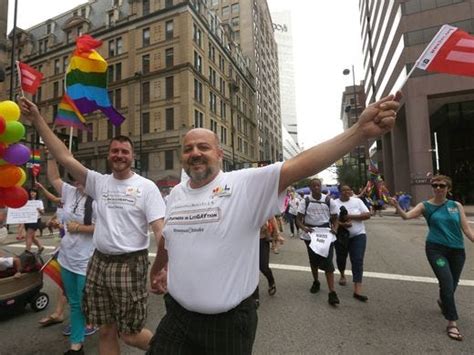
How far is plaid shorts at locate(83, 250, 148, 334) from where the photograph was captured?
292 cm

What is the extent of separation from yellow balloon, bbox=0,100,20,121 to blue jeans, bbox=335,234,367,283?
5086 mm

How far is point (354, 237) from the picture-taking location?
240 inches

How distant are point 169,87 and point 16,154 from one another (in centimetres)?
3642

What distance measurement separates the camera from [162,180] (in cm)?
3703

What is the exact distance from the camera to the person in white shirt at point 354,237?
226 inches

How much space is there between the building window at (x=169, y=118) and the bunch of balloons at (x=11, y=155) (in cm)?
3452

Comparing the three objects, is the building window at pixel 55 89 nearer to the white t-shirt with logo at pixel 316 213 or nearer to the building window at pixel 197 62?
the building window at pixel 197 62

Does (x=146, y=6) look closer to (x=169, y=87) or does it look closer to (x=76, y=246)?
(x=169, y=87)

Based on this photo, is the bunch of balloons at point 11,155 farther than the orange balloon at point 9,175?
No

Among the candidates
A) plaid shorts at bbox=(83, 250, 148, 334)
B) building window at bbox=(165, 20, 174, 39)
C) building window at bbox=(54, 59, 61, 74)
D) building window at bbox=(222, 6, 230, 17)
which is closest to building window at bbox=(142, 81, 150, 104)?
building window at bbox=(165, 20, 174, 39)

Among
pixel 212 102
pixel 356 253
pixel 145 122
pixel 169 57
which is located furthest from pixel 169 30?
pixel 356 253

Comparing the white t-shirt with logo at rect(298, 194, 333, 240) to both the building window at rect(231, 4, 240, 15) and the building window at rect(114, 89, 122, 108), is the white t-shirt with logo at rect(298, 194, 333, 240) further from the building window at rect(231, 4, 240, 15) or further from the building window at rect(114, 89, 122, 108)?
the building window at rect(231, 4, 240, 15)

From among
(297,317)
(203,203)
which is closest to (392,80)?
(297,317)

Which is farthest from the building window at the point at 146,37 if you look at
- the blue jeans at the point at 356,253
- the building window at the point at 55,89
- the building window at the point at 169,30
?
→ the blue jeans at the point at 356,253
